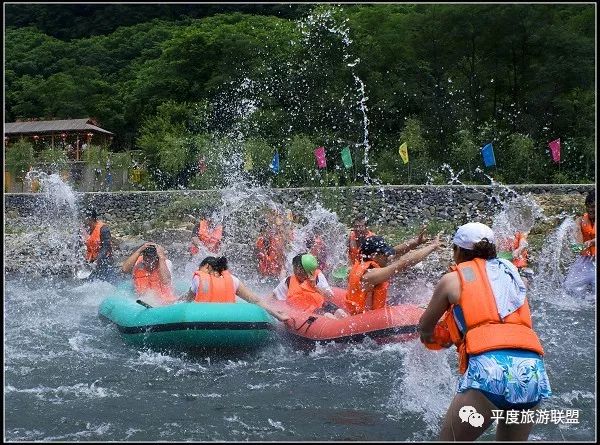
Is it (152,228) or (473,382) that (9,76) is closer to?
(152,228)

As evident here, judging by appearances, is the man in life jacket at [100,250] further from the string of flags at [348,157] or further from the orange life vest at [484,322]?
the string of flags at [348,157]

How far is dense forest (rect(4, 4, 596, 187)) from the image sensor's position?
27.4 m

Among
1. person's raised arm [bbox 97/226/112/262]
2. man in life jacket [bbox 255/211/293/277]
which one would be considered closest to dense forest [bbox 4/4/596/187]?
man in life jacket [bbox 255/211/293/277]

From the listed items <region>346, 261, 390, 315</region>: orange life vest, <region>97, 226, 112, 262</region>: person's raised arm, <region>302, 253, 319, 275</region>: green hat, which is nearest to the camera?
<region>346, 261, 390, 315</region>: orange life vest

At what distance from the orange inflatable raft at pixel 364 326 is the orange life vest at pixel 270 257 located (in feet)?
18.6

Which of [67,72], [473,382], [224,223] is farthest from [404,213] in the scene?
[67,72]

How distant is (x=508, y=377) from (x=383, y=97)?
92.3 ft

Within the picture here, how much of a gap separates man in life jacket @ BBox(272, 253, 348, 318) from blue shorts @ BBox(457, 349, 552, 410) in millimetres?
4445

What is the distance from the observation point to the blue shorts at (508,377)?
3811mm

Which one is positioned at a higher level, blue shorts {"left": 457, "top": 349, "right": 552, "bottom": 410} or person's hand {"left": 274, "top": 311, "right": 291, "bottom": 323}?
blue shorts {"left": 457, "top": 349, "right": 552, "bottom": 410}

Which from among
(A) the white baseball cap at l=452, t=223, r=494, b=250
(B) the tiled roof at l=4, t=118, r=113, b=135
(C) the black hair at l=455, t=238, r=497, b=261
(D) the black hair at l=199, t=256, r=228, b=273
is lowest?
(D) the black hair at l=199, t=256, r=228, b=273

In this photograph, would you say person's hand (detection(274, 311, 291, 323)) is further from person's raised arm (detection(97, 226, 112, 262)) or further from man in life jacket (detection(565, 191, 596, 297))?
person's raised arm (detection(97, 226, 112, 262))

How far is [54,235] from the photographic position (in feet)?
75.6

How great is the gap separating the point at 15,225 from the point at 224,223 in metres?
8.81
